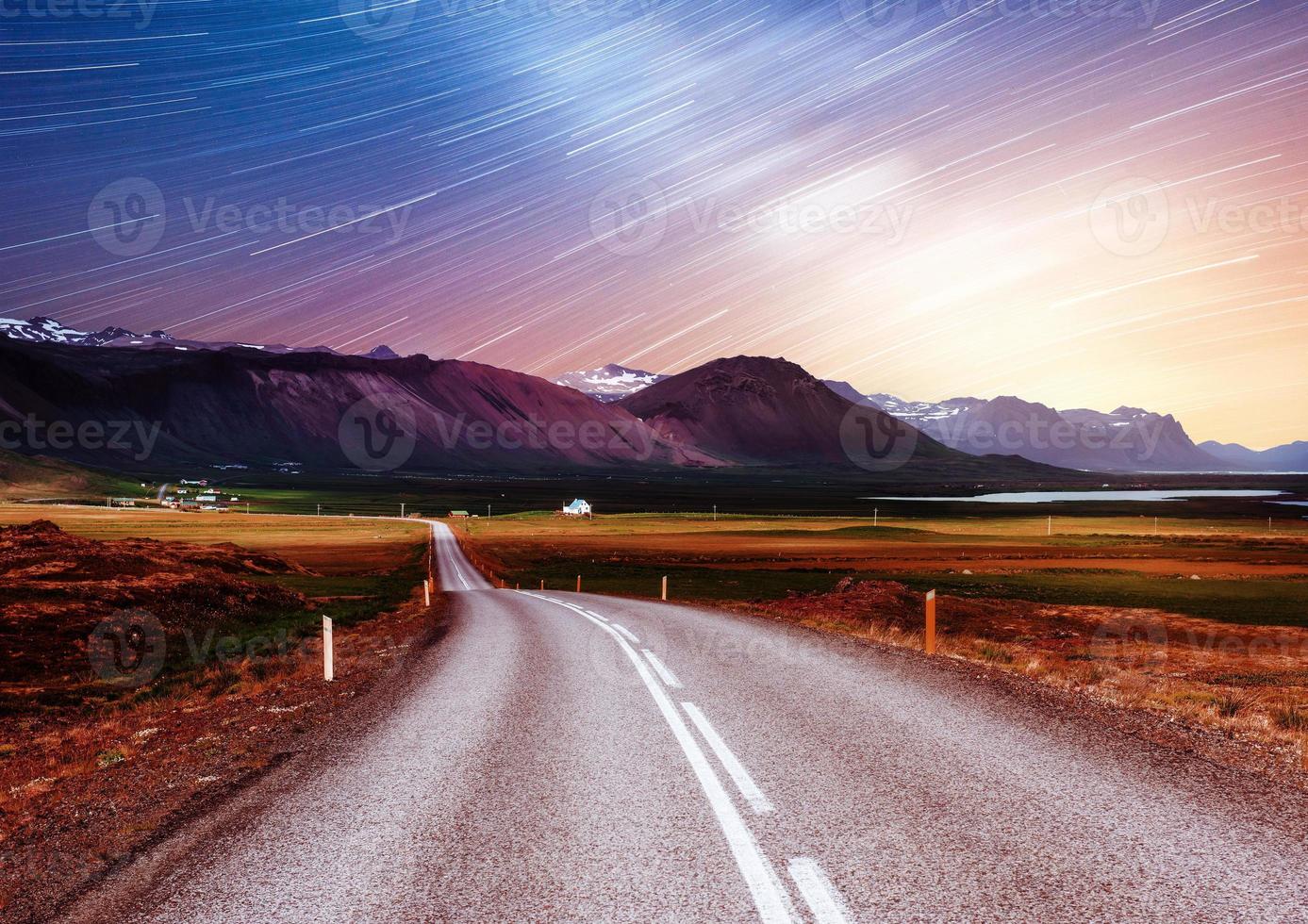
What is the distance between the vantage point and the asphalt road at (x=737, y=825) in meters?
4.91

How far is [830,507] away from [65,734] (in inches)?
7416

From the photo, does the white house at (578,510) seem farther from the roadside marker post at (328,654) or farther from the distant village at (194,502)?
the roadside marker post at (328,654)

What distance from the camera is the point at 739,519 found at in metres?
149

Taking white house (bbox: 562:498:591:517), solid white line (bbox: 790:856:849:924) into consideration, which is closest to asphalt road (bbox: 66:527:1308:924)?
solid white line (bbox: 790:856:849:924)

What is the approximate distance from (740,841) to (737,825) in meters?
0.32

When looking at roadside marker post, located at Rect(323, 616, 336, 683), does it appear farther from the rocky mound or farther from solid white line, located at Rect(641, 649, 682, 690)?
the rocky mound

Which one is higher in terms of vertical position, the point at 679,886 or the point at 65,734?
the point at 679,886

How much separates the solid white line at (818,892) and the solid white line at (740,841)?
0.47 feet

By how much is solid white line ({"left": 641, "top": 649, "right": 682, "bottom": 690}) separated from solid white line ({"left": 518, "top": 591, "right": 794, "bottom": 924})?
2011 mm

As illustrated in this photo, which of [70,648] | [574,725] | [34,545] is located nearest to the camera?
[574,725]

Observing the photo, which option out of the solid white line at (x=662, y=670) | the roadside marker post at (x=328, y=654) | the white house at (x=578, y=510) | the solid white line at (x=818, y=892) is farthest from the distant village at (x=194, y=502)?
the solid white line at (x=818, y=892)

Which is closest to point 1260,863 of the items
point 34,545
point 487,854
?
point 487,854

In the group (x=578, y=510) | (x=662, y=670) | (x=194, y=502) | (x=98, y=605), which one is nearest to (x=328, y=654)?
(x=662, y=670)

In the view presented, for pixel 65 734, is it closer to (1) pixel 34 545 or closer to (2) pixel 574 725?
(2) pixel 574 725
